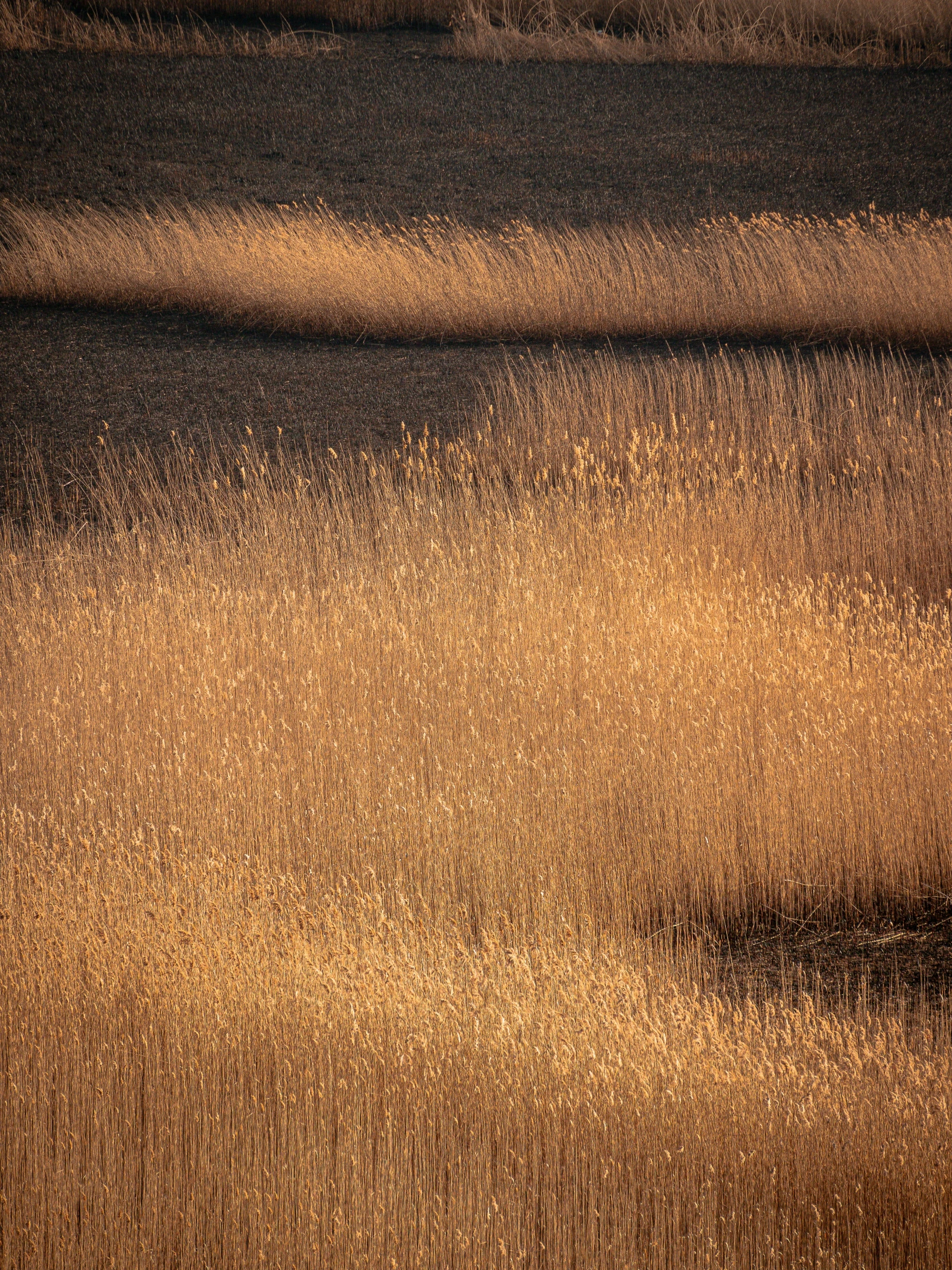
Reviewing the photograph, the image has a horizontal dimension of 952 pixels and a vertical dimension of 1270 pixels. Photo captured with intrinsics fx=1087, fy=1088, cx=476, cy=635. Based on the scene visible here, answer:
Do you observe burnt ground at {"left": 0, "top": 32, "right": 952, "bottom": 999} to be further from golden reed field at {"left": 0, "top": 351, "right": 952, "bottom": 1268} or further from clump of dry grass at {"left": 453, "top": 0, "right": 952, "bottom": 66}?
golden reed field at {"left": 0, "top": 351, "right": 952, "bottom": 1268}

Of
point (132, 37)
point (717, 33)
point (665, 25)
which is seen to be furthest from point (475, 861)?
point (132, 37)

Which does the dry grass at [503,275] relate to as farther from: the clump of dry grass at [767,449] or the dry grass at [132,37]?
the dry grass at [132,37]

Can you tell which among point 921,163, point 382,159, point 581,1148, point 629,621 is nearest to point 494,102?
point 382,159

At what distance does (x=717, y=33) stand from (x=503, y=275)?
28.1 feet

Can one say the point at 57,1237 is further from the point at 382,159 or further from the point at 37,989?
the point at 382,159

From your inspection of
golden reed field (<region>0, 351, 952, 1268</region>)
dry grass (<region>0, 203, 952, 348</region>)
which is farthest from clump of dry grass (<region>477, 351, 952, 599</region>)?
dry grass (<region>0, 203, 952, 348</region>)

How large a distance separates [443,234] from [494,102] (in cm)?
493

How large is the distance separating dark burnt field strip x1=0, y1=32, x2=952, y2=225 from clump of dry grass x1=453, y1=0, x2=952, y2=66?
12.0 inches

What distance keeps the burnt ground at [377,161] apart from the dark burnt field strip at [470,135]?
0.13 ft

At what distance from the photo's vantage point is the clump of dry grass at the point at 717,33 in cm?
1730

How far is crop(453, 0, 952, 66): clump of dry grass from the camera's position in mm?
17297

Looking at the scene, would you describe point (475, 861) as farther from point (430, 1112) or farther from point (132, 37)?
point (132, 37)

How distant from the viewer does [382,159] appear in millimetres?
16312

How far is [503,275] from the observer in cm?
1241
